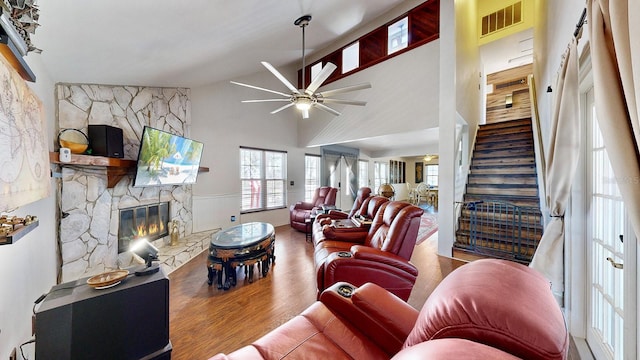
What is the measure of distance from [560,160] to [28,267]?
13.7ft

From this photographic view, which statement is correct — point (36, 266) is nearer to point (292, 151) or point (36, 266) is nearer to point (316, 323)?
point (316, 323)

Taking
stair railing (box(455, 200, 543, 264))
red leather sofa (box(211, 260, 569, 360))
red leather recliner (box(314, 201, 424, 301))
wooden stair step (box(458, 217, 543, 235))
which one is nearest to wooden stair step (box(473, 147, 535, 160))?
stair railing (box(455, 200, 543, 264))

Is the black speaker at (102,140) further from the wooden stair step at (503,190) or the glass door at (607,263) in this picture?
the wooden stair step at (503,190)

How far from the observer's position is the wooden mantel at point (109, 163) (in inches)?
96.0

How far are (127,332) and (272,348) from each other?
1.00 metres

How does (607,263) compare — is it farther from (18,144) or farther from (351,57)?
(351,57)

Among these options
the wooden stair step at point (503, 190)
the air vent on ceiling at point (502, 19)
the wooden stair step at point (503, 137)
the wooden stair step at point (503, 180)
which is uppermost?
the air vent on ceiling at point (502, 19)

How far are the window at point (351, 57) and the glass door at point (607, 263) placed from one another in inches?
167

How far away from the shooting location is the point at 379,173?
381 inches

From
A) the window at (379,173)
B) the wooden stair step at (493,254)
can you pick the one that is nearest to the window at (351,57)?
the wooden stair step at (493,254)

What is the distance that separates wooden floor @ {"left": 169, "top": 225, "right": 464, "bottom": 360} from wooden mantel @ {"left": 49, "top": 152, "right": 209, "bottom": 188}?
150cm

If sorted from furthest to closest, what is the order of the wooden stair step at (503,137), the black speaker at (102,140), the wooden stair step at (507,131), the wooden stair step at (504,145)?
the wooden stair step at (507,131) → the wooden stair step at (503,137) → the wooden stair step at (504,145) → the black speaker at (102,140)

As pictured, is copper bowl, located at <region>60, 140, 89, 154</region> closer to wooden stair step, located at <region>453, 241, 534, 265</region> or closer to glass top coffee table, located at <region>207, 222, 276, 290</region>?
glass top coffee table, located at <region>207, 222, 276, 290</region>

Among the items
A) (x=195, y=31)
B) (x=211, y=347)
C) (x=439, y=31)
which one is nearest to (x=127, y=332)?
(x=211, y=347)
